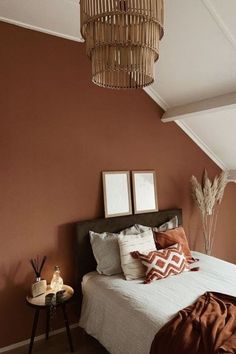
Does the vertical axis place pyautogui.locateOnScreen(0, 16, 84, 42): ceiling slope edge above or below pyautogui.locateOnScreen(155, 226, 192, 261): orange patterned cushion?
above

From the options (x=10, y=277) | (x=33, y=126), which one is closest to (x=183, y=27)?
(x=33, y=126)

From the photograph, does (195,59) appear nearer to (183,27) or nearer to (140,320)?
(183,27)

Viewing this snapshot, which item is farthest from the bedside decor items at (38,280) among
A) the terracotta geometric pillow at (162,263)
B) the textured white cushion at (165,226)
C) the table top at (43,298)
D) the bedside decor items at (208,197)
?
the bedside decor items at (208,197)

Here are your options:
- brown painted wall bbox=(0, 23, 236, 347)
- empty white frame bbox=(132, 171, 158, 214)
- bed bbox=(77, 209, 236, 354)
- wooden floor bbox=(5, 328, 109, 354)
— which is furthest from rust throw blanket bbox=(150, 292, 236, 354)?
empty white frame bbox=(132, 171, 158, 214)

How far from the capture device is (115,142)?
3.20 m

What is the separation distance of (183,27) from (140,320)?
7.65ft

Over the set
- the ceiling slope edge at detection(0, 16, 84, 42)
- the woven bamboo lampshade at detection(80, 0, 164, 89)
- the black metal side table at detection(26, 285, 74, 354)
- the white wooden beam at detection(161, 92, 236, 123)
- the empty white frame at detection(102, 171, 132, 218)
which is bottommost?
the black metal side table at detection(26, 285, 74, 354)

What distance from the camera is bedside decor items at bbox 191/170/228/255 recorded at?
3.69m

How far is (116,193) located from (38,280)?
3.84ft

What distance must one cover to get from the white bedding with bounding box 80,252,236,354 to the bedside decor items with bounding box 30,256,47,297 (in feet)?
1.26

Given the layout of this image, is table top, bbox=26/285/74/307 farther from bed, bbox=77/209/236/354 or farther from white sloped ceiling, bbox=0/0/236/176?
white sloped ceiling, bbox=0/0/236/176

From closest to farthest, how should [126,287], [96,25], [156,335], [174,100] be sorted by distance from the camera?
[96,25] < [156,335] < [126,287] < [174,100]

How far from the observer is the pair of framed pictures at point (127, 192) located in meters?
3.09

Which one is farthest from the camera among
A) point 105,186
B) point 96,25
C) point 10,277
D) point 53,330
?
point 105,186
